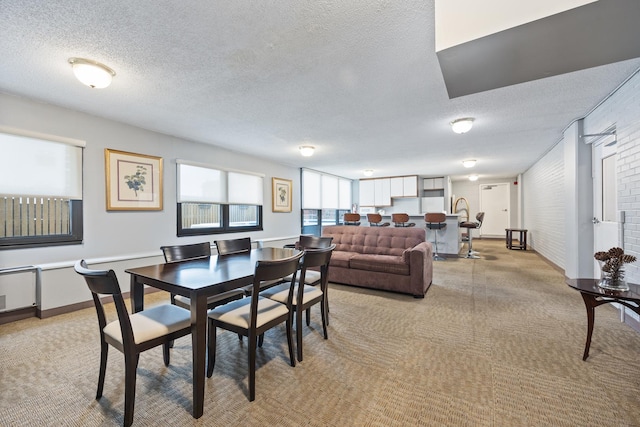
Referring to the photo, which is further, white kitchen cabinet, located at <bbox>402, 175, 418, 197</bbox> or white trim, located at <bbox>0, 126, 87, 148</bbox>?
white kitchen cabinet, located at <bbox>402, 175, 418, 197</bbox>

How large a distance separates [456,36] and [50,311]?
477 centimetres

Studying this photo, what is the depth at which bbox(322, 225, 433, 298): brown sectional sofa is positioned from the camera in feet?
A: 11.5

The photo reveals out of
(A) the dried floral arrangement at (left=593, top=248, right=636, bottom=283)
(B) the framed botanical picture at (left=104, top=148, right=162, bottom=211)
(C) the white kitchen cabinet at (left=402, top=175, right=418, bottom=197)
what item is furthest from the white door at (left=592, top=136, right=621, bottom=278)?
(B) the framed botanical picture at (left=104, top=148, right=162, bottom=211)

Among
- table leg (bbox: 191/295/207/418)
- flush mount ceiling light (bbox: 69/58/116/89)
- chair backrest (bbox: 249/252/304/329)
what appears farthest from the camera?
flush mount ceiling light (bbox: 69/58/116/89)

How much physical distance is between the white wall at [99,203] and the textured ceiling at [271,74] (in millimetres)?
189

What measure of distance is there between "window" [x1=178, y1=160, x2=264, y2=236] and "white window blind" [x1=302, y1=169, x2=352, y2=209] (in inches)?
70.8

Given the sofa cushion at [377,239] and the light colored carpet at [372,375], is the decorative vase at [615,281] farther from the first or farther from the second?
the sofa cushion at [377,239]

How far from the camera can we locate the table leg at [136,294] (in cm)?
186

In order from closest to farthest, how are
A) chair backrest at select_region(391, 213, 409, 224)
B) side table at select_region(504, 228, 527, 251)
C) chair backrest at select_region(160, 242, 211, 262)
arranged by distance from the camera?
chair backrest at select_region(160, 242, 211, 262) < chair backrest at select_region(391, 213, 409, 224) < side table at select_region(504, 228, 527, 251)

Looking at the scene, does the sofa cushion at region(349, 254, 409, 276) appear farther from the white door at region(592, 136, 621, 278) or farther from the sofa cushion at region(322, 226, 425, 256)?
the white door at region(592, 136, 621, 278)

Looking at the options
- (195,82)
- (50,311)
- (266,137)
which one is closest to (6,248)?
(50,311)

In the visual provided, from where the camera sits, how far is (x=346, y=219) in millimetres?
7523

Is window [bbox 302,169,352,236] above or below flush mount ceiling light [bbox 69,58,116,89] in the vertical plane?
below

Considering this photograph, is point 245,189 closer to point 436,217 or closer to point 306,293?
point 306,293
